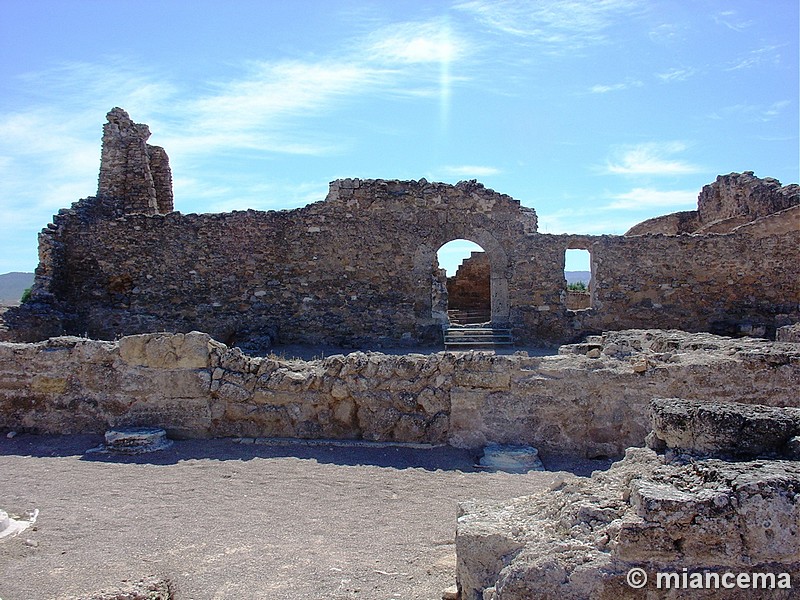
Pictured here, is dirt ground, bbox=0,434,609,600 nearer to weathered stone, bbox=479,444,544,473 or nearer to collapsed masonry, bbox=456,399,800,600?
weathered stone, bbox=479,444,544,473

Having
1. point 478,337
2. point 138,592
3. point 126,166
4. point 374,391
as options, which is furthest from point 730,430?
point 126,166

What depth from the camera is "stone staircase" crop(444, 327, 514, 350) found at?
43.5 feet

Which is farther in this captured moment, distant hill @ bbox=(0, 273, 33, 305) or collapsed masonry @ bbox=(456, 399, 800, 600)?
distant hill @ bbox=(0, 273, 33, 305)

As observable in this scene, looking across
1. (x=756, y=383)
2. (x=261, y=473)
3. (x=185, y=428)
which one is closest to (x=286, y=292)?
(x=185, y=428)

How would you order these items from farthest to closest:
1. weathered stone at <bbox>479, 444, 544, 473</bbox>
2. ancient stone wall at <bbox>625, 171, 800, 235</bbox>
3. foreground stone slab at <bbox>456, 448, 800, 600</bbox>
Result: ancient stone wall at <bbox>625, 171, 800, 235</bbox> < weathered stone at <bbox>479, 444, 544, 473</bbox> < foreground stone slab at <bbox>456, 448, 800, 600</bbox>

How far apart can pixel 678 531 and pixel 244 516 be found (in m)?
2.78

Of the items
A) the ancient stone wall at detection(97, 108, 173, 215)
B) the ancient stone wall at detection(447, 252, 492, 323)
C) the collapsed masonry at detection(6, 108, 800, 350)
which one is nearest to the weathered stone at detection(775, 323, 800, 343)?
the collapsed masonry at detection(6, 108, 800, 350)

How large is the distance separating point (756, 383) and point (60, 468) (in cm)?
602

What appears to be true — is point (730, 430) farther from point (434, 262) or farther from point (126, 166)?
point (126, 166)

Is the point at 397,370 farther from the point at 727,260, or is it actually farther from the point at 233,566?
the point at 727,260

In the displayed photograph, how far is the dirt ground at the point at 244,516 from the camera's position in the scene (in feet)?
10.7

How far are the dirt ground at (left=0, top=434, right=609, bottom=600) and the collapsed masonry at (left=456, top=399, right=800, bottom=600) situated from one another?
2.57 ft

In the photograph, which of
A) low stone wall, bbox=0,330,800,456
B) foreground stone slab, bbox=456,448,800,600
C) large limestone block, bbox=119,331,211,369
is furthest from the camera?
large limestone block, bbox=119,331,211,369

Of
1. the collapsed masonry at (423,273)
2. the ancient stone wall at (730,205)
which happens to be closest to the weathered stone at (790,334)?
the collapsed masonry at (423,273)
